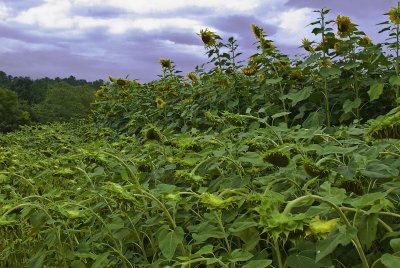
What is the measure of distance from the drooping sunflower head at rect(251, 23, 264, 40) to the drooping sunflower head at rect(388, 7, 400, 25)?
114cm

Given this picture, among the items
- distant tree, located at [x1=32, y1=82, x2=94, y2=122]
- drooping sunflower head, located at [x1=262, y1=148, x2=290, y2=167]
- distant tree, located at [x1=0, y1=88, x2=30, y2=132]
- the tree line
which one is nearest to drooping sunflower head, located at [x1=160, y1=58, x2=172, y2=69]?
drooping sunflower head, located at [x1=262, y1=148, x2=290, y2=167]

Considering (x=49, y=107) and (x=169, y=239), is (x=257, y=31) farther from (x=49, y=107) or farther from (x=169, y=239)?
(x=49, y=107)

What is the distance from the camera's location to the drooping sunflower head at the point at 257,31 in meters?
4.34

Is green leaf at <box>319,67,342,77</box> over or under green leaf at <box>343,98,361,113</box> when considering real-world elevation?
over

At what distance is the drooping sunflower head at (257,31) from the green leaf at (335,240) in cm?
349

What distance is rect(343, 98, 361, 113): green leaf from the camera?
133 inches

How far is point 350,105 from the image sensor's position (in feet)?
11.3

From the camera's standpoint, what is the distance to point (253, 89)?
4.65 meters

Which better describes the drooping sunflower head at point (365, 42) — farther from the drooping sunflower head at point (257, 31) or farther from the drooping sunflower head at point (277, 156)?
the drooping sunflower head at point (277, 156)

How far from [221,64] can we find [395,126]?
386 cm

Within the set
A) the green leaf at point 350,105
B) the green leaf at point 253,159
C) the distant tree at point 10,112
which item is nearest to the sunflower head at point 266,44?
the green leaf at point 350,105

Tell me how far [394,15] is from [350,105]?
762mm

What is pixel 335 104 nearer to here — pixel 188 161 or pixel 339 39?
pixel 339 39

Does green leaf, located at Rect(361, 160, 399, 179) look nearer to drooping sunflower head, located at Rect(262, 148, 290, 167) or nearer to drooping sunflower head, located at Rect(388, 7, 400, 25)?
drooping sunflower head, located at Rect(262, 148, 290, 167)
